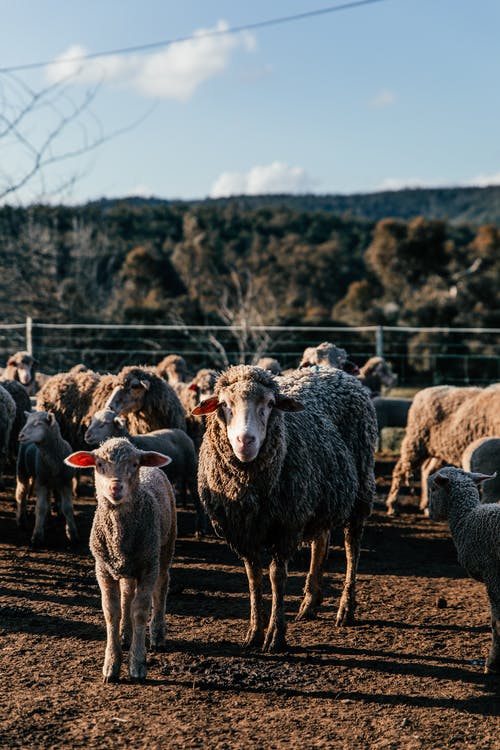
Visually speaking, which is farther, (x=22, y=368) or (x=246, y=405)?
(x=22, y=368)

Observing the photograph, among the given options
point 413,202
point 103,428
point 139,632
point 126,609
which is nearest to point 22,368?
point 103,428

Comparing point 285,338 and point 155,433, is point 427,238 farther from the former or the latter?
point 155,433

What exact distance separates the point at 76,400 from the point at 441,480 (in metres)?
5.43

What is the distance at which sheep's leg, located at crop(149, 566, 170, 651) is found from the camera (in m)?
5.52

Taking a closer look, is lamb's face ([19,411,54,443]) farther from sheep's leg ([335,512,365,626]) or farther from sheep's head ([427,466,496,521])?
sheep's head ([427,466,496,521])

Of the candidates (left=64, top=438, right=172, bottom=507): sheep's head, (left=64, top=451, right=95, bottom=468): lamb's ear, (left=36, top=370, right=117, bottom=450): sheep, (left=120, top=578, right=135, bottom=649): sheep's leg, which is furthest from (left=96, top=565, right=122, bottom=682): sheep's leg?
(left=36, top=370, right=117, bottom=450): sheep

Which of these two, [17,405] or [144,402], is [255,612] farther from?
[17,405]

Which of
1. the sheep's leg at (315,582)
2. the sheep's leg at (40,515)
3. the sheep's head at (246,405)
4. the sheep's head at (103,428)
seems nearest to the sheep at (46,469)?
the sheep's leg at (40,515)

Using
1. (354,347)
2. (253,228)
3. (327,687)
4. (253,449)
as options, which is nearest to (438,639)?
(327,687)

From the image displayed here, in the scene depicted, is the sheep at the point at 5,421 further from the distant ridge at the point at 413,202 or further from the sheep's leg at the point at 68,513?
the distant ridge at the point at 413,202

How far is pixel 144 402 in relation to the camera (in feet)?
31.6

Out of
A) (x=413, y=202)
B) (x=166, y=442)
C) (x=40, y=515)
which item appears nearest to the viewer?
(x=40, y=515)

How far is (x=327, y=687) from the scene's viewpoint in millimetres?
4953

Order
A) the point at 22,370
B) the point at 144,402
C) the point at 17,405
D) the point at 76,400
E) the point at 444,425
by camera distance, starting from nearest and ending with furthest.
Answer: the point at 144,402 < the point at 444,425 < the point at 76,400 < the point at 17,405 < the point at 22,370
